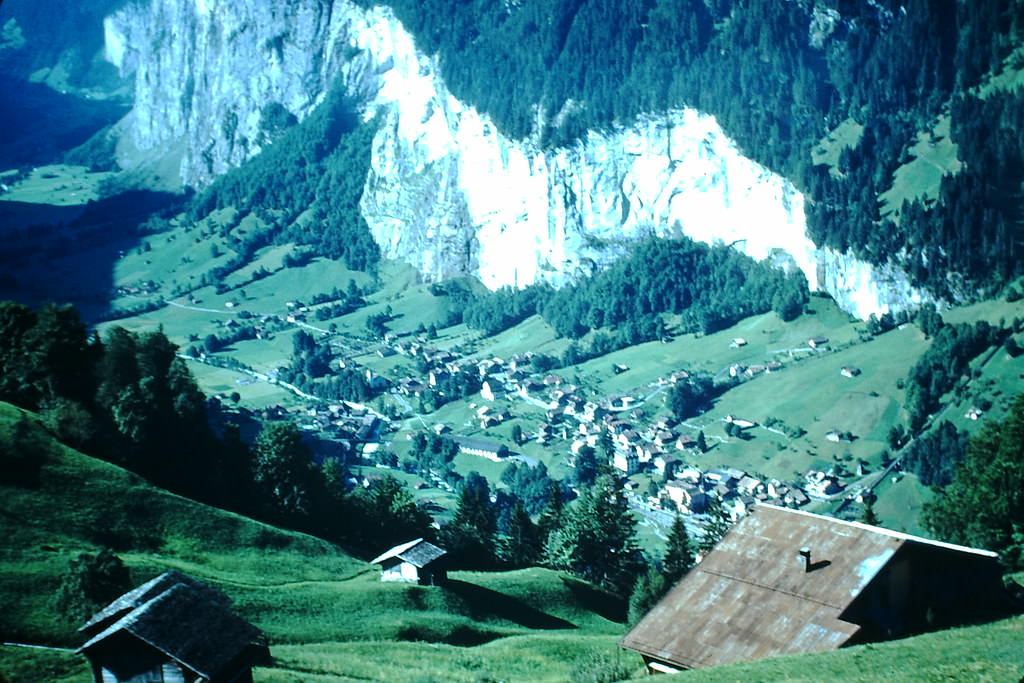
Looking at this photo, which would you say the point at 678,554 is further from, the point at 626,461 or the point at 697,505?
the point at 626,461

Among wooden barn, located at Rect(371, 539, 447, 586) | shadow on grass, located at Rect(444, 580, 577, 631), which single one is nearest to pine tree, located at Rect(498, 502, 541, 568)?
shadow on grass, located at Rect(444, 580, 577, 631)

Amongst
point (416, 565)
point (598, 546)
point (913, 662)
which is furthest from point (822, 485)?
point (913, 662)

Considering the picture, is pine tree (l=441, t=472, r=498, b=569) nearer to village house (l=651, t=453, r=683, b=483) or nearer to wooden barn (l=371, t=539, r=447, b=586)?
wooden barn (l=371, t=539, r=447, b=586)

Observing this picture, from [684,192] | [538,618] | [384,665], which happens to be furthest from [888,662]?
[684,192]

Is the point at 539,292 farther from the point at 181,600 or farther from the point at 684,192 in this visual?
the point at 181,600

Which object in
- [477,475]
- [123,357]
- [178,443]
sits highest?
[123,357]
